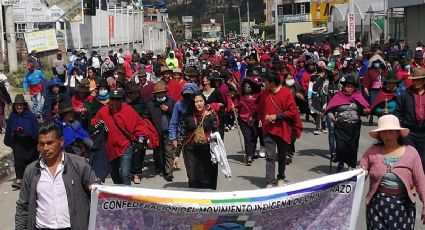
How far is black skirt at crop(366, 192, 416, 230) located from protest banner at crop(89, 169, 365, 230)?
63 cm

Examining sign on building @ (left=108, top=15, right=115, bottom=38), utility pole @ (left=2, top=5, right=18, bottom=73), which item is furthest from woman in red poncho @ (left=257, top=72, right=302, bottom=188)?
sign on building @ (left=108, top=15, right=115, bottom=38)

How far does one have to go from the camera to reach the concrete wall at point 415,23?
1200 inches

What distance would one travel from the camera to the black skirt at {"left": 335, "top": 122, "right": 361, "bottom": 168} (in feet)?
31.0

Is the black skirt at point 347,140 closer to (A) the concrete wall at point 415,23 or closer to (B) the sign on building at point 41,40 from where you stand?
(A) the concrete wall at point 415,23

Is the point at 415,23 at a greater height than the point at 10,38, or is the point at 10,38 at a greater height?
the point at 415,23

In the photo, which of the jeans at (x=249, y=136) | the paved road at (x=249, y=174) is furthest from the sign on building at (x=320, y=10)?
the jeans at (x=249, y=136)

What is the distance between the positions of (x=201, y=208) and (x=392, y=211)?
1.57 m

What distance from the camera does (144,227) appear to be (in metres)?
4.86


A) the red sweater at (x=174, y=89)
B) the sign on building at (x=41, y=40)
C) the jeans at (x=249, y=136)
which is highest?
the sign on building at (x=41, y=40)

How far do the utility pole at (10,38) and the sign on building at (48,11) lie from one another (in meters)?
3.46

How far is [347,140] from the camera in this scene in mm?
9492

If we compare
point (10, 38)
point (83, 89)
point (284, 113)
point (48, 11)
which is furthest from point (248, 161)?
point (48, 11)

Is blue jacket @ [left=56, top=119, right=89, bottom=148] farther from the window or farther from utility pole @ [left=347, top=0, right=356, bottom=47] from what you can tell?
the window

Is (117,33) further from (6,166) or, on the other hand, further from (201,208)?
(201,208)
